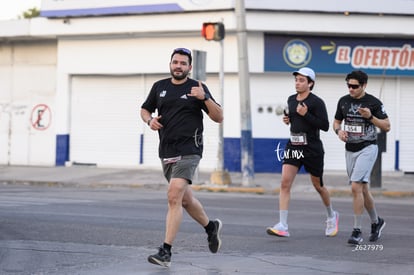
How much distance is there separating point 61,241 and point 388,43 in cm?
1654

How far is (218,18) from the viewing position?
23.3 m

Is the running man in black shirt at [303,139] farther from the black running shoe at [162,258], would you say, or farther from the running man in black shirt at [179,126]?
the black running shoe at [162,258]

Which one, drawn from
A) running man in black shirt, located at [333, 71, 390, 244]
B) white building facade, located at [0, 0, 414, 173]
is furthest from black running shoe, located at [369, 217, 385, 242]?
white building facade, located at [0, 0, 414, 173]

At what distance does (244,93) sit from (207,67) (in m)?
5.05

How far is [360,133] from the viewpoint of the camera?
9.59m

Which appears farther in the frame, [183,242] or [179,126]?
[183,242]

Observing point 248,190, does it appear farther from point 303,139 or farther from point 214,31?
point 303,139

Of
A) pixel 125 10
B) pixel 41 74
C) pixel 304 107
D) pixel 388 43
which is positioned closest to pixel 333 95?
pixel 388 43

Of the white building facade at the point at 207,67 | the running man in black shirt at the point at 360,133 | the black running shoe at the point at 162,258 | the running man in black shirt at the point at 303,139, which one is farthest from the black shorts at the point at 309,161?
the white building facade at the point at 207,67

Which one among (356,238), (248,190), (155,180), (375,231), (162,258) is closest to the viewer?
(162,258)

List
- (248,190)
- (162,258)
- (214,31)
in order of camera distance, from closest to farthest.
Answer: (162,258) < (248,190) < (214,31)

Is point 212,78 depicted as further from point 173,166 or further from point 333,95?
point 173,166

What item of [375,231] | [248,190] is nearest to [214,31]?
[248,190]

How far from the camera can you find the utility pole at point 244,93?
61.6 feet
